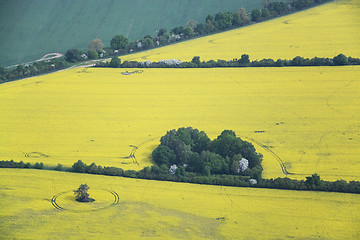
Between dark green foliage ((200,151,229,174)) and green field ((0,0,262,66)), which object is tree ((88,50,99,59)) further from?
dark green foliage ((200,151,229,174))

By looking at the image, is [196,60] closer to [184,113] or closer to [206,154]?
[184,113]

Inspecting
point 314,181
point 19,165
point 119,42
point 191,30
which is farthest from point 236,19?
point 19,165

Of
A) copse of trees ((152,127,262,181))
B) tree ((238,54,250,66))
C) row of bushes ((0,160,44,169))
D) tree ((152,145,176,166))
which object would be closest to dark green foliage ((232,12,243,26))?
tree ((238,54,250,66))

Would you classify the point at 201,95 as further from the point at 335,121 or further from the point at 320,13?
the point at 320,13

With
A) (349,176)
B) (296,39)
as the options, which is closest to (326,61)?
(296,39)

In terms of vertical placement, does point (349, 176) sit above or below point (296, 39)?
below

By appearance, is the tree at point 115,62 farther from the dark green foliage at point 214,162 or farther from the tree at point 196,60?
the dark green foliage at point 214,162
